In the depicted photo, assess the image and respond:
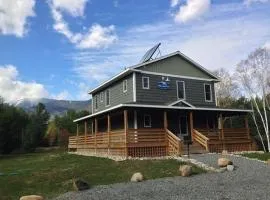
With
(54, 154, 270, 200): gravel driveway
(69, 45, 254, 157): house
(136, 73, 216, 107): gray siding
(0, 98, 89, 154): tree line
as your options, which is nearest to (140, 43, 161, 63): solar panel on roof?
(69, 45, 254, 157): house

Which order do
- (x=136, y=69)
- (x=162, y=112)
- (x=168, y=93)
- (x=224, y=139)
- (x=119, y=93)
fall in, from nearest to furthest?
(x=224, y=139) → (x=136, y=69) → (x=162, y=112) → (x=168, y=93) → (x=119, y=93)

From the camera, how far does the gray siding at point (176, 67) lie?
93.8ft

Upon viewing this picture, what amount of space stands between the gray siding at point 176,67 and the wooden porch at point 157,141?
15.5 ft

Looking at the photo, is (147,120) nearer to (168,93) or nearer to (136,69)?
(168,93)

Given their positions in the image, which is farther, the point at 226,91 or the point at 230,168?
the point at 226,91

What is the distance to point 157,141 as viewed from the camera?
2383 cm

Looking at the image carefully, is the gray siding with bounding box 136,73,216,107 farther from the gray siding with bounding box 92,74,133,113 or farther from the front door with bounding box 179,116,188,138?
the front door with bounding box 179,116,188,138

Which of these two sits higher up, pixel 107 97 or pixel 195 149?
pixel 107 97

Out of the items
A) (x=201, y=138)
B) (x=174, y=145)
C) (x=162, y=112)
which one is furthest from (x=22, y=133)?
(x=174, y=145)

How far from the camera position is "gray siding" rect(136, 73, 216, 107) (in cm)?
2728

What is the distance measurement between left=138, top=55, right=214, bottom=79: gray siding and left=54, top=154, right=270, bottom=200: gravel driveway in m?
13.6

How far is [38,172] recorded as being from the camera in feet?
60.9

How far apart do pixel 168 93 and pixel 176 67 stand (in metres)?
2.52

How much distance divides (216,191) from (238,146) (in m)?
15.3
